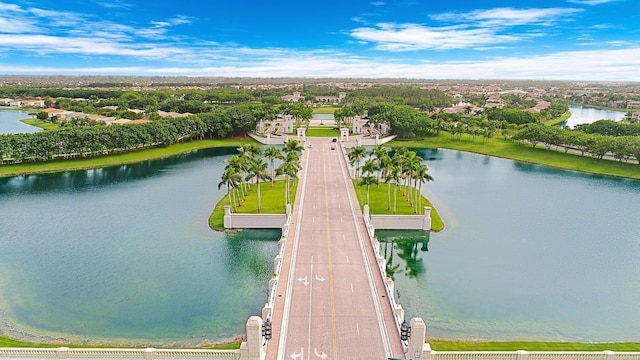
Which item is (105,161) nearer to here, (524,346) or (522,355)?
(524,346)

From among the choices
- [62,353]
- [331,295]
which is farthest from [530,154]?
[62,353]

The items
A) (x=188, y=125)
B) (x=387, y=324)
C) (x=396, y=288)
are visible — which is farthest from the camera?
(x=188, y=125)

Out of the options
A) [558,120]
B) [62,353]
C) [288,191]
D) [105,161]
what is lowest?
[62,353]

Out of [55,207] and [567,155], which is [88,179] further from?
[567,155]

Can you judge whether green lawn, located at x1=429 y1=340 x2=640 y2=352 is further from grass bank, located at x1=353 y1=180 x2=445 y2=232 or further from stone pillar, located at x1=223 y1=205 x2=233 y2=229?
stone pillar, located at x1=223 y1=205 x2=233 y2=229

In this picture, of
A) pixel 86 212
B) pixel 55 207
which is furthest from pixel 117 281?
pixel 55 207

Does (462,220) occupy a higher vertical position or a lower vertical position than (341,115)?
lower
